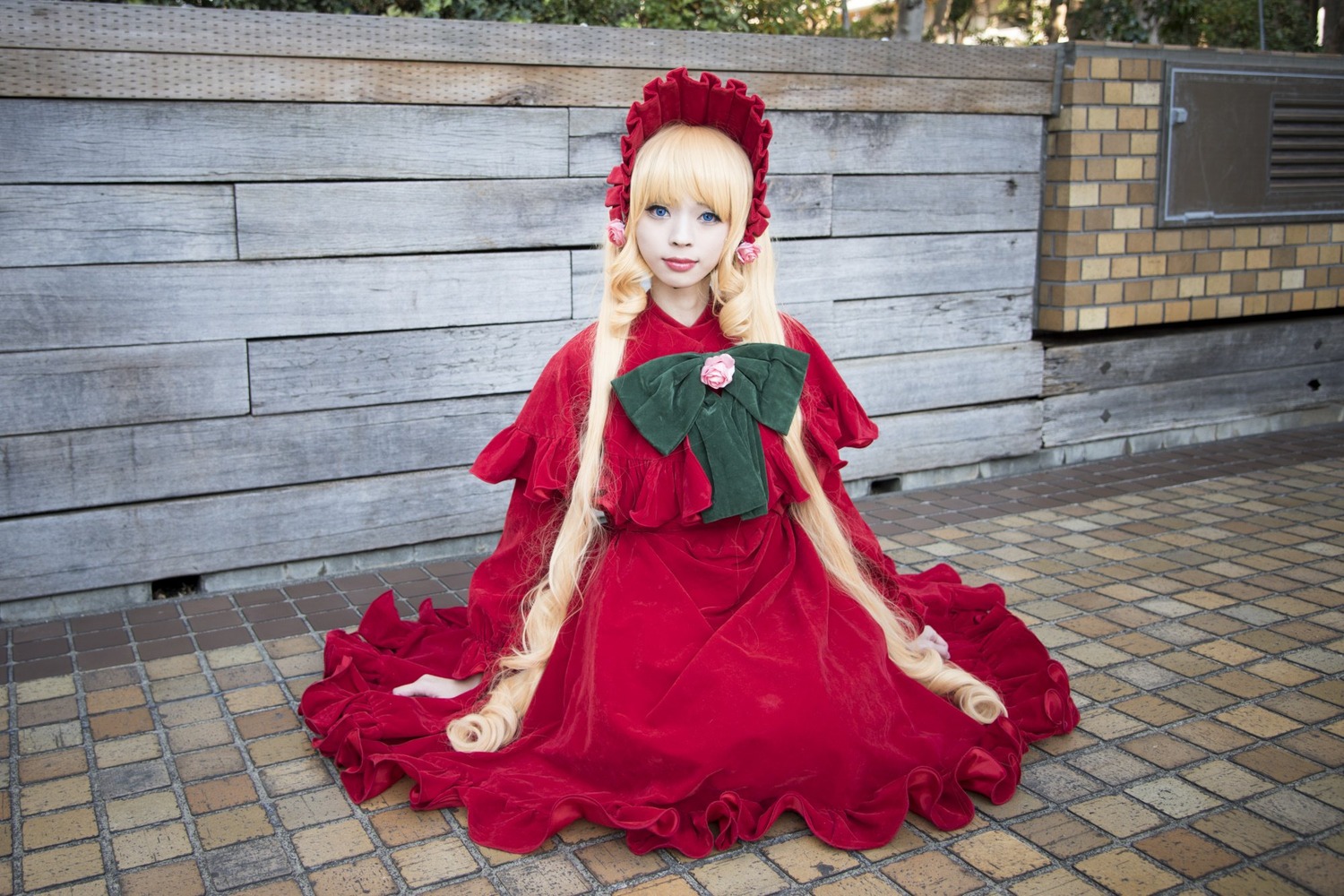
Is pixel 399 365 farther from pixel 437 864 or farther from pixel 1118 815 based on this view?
pixel 1118 815

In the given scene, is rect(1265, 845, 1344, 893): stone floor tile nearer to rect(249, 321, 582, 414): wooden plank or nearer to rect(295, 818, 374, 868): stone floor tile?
rect(295, 818, 374, 868): stone floor tile

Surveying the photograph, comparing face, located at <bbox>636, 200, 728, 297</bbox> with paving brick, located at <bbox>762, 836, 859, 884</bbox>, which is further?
face, located at <bbox>636, 200, 728, 297</bbox>

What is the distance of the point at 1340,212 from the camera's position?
5.81 metres

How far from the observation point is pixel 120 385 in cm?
363

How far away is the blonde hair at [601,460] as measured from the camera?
8.58 feet

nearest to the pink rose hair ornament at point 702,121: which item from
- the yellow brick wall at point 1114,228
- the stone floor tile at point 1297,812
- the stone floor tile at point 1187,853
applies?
the stone floor tile at point 1187,853

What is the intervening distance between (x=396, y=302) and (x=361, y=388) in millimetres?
307

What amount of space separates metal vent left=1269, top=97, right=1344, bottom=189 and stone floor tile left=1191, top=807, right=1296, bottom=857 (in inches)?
156

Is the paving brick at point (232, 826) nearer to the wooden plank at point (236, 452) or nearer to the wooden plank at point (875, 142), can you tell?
the wooden plank at point (236, 452)

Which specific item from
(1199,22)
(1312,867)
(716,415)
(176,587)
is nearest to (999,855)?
(1312,867)

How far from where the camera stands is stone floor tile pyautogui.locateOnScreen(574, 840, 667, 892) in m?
2.32

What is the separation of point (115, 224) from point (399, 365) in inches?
37.3

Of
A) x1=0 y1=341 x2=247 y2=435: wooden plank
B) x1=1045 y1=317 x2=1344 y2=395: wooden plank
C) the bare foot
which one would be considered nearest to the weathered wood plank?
x1=0 y1=341 x2=247 y2=435: wooden plank

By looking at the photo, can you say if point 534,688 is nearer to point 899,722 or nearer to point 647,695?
point 647,695
